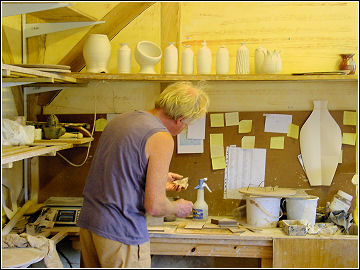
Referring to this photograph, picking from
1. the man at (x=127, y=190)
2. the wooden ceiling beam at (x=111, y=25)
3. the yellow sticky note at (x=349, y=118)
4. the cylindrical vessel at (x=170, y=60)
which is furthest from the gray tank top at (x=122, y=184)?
the yellow sticky note at (x=349, y=118)

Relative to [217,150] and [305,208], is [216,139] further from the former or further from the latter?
[305,208]

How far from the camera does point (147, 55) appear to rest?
295cm

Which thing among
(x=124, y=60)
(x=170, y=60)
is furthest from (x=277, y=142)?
(x=124, y=60)

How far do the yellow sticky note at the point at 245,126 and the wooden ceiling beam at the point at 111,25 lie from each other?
101 cm

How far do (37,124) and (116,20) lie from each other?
34.0 inches

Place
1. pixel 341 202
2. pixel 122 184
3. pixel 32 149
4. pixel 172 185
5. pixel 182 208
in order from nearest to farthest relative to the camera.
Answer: pixel 122 184
pixel 182 208
pixel 32 149
pixel 172 185
pixel 341 202

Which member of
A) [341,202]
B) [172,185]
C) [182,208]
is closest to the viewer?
[182,208]

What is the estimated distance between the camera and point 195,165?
3.21m

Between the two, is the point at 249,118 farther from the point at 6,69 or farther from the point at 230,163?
the point at 6,69

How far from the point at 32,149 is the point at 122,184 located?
0.53m

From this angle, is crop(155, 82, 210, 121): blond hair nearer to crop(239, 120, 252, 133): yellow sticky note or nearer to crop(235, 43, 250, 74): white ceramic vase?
crop(235, 43, 250, 74): white ceramic vase

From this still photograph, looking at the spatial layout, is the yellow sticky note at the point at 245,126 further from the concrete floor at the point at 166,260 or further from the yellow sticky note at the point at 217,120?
the concrete floor at the point at 166,260

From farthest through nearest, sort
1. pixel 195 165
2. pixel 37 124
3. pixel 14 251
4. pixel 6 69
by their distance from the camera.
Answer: pixel 195 165 < pixel 37 124 < pixel 14 251 < pixel 6 69

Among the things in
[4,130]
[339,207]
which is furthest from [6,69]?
[339,207]
